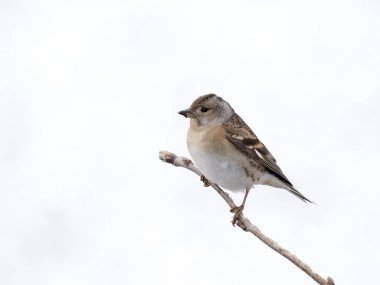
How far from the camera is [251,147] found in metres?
5.39

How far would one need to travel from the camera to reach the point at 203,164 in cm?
518

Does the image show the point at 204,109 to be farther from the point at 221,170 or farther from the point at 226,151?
the point at 221,170

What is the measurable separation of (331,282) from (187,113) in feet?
9.12

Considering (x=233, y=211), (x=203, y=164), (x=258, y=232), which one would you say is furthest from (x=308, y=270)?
(x=203, y=164)

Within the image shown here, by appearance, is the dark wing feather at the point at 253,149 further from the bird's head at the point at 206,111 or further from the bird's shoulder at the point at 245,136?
the bird's head at the point at 206,111

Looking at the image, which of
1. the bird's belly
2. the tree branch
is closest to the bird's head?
the bird's belly

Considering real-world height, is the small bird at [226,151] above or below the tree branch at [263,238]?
below

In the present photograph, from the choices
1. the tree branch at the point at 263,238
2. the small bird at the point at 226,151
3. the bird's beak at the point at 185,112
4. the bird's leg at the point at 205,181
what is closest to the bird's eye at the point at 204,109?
the small bird at the point at 226,151

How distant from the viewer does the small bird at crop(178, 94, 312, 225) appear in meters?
5.19

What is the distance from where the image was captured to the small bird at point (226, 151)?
5188 mm

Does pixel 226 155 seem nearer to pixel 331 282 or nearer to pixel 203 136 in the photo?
pixel 203 136

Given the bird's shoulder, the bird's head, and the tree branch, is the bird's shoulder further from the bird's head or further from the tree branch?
the tree branch

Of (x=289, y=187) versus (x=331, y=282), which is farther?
(x=289, y=187)

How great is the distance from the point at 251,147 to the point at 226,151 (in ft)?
0.83
